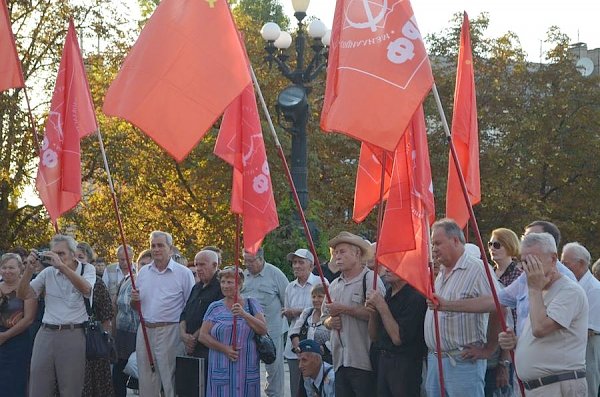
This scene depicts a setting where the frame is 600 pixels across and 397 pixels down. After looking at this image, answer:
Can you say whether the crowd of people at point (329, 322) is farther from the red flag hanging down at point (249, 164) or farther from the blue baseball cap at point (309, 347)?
the red flag hanging down at point (249, 164)

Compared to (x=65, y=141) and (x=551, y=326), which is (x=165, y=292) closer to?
(x=65, y=141)

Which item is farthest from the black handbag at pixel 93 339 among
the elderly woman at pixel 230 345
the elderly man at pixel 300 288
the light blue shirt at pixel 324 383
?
the light blue shirt at pixel 324 383

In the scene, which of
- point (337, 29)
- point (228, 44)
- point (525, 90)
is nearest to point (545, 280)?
point (337, 29)

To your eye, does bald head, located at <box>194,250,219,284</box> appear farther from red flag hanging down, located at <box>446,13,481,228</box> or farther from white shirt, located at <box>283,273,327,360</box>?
red flag hanging down, located at <box>446,13,481,228</box>

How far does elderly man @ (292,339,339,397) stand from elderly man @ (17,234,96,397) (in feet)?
8.23

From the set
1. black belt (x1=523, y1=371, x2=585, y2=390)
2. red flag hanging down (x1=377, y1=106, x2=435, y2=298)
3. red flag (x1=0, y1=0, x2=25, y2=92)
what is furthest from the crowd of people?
red flag (x1=0, y1=0, x2=25, y2=92)

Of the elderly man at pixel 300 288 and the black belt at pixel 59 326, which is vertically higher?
the elderly man at pixel 300 288

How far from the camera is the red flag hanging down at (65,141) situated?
36.6 ft

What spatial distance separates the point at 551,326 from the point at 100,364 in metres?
5.75

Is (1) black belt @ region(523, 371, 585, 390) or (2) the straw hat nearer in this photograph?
(1) black belt @ region(523, 371, 585, 390)

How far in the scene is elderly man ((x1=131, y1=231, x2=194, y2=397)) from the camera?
1157 cm

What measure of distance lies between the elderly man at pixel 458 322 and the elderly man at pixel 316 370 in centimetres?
155

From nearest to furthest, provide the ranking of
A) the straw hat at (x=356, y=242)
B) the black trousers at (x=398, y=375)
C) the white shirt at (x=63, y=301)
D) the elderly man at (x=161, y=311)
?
the black trousers at (x=398, y=375), the straw hat at (x=356, y=242), the white shirt at (x=63, y=301), the elderly man at (x=161, y=311)

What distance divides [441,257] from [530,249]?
1145mm
